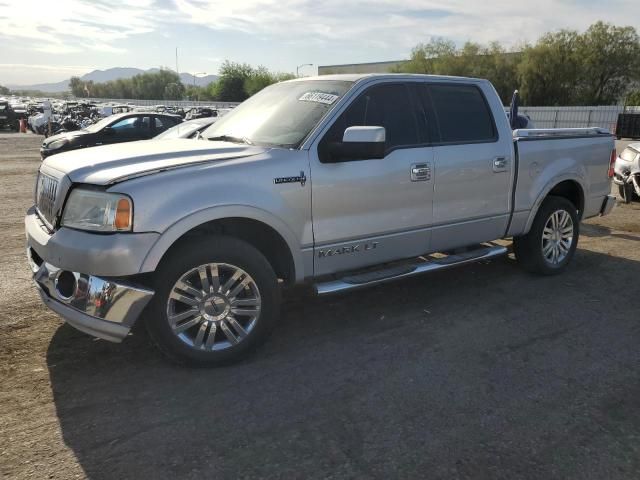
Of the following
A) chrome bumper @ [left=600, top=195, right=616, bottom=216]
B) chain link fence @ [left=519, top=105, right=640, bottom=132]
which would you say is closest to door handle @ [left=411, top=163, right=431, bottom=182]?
chrome bumper @ [left=600, top=195, right=616, bottom=216]

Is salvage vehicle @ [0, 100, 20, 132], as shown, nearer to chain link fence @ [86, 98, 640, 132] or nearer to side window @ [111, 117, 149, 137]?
side window @ [111, 117, 149, 137]

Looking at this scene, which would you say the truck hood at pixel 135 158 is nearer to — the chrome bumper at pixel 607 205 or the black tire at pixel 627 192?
the chrome bumper at pixel 607 205

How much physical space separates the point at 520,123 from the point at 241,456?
954 centimetres

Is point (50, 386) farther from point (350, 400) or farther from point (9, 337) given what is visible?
point (350, 400)

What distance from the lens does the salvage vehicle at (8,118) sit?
35.8m

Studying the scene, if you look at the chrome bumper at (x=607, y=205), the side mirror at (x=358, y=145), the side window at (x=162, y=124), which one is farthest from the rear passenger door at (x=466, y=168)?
the side window at (x=162, y=124)

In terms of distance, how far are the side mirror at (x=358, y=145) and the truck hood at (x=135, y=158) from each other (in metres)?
0.55

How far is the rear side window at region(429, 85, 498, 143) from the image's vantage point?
4.86 meters

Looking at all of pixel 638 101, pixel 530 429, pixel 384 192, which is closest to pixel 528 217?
pixel 384 192

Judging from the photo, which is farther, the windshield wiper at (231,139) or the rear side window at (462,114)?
the rear side window at (462,114)

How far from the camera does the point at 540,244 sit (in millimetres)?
5695

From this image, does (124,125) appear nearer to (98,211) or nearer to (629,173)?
(629,173)

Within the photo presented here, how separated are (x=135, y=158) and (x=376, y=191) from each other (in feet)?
5.88

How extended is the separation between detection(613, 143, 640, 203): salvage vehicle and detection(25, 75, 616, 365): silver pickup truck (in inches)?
218
